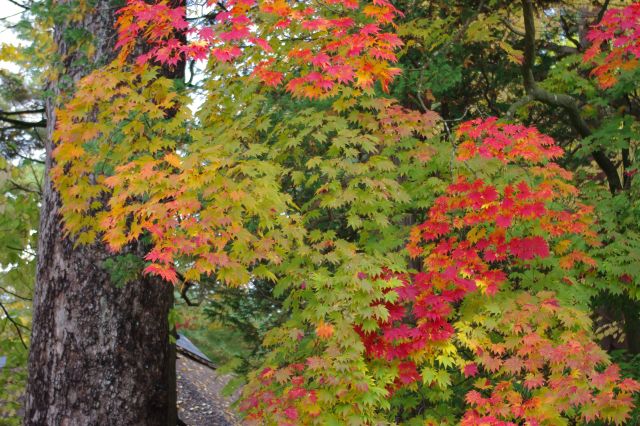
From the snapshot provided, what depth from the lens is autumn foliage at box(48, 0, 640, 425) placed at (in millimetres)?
4684

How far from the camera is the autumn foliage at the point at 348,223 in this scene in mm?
4684

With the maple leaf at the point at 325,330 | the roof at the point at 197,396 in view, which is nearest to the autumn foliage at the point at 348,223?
the maple leaf at the point at 325,330

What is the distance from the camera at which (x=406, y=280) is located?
18.1 ft

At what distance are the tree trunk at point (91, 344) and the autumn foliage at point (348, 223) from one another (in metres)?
0.43

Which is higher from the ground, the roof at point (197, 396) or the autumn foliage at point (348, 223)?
the autumn foliage at point (348, 223)

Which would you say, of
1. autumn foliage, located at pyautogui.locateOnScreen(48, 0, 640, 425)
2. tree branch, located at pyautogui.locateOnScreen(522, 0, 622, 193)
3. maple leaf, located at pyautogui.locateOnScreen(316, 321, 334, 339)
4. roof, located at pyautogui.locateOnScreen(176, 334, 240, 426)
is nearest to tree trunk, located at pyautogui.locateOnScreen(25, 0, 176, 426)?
autumn foliage, located at pyautogui.locateOnScreen(48, 0, 640, 425)

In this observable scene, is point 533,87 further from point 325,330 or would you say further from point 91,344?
point 91,344

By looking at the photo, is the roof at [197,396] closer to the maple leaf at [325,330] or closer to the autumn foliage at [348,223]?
the autumn foliage at [348,223]

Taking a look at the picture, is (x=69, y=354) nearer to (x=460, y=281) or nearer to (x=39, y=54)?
(x=39, y=54)

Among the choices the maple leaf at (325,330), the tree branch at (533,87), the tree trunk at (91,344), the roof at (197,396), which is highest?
the tree branch at (533,87)

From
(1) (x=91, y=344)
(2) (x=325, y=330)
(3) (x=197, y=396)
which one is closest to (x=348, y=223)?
(2) (x=325, y=330)

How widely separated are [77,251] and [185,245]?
2360 millimetres

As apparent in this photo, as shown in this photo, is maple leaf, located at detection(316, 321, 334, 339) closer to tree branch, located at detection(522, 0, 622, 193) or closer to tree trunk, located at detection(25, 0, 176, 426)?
tree trunk, located at detection(25, 0, 176, 426)

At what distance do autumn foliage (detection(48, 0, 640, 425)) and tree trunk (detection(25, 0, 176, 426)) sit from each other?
1.40 ft
